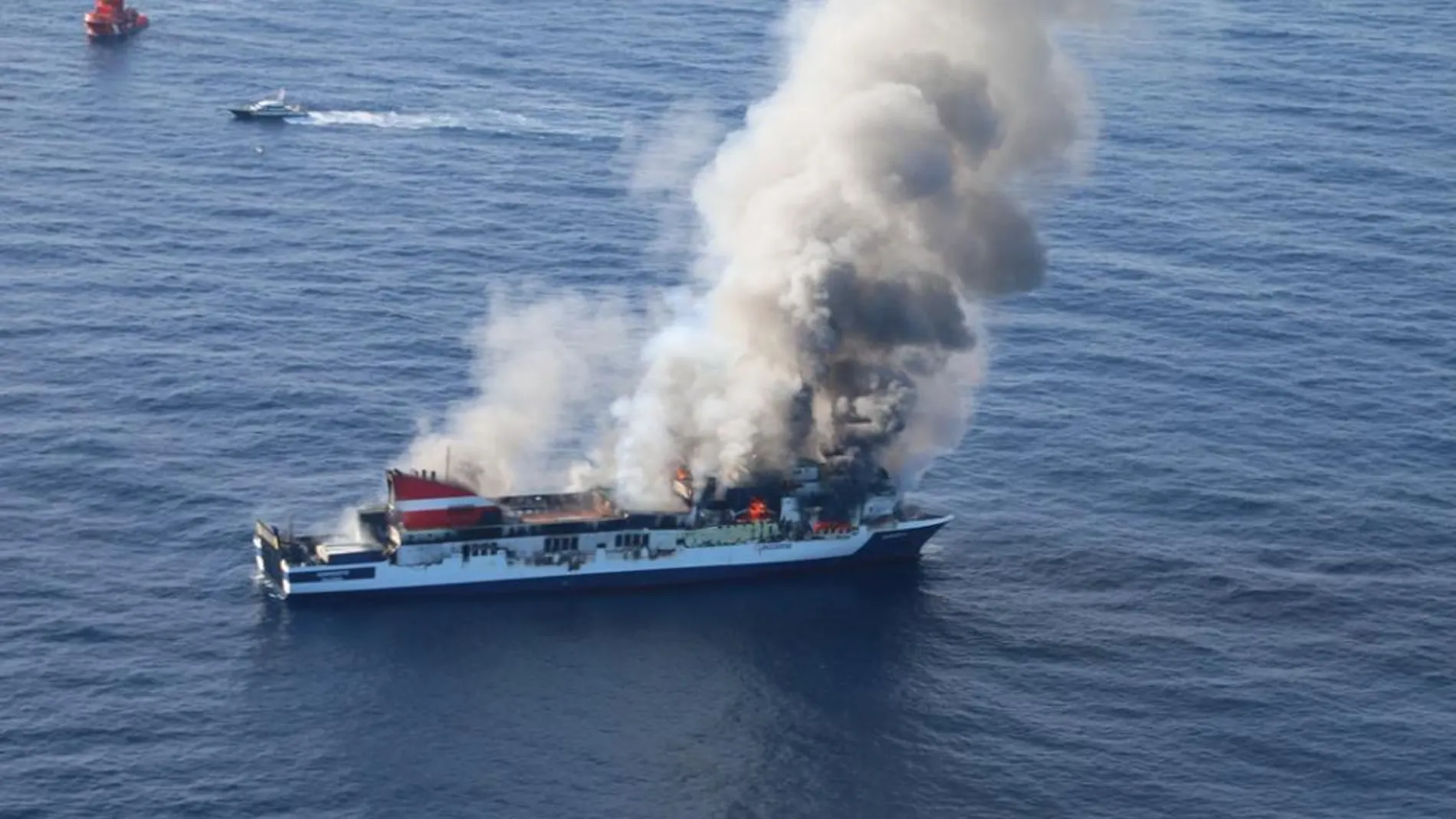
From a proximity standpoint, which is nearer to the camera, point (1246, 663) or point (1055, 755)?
point (1055, 755)

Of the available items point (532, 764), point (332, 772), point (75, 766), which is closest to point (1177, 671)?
point (532, 764)

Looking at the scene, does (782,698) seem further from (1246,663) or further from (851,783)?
(1246,663)

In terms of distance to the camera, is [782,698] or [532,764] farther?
[782,698]

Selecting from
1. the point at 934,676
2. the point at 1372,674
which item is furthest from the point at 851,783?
the point at 1372,674

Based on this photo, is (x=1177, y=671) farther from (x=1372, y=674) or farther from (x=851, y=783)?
(x=851, y=783)

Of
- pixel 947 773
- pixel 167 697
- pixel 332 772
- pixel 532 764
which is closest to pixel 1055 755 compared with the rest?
pixel 947 773

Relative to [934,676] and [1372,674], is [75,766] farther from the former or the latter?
[1372,674]

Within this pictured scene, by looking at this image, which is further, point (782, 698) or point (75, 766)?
point (782, 698)
